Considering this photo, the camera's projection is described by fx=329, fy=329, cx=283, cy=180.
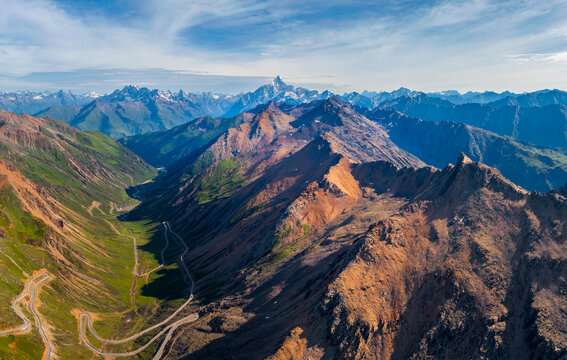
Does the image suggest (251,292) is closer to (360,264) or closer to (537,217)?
(360,264)

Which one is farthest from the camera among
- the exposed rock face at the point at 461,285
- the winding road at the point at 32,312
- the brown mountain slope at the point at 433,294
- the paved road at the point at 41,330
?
the paved road at the point at 41,330

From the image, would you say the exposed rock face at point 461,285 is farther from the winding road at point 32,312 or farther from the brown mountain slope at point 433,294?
the winding road at point 32,312

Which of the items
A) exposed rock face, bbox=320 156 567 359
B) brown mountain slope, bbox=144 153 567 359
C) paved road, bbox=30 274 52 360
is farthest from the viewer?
paved road, bbox=30 274 52 360

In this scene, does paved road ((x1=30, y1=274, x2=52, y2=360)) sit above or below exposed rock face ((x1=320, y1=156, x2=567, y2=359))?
below

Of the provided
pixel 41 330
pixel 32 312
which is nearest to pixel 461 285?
pixel 41 330

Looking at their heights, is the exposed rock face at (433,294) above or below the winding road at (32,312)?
above

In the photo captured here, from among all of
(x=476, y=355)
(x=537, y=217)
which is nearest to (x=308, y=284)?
(x=476, y=355)

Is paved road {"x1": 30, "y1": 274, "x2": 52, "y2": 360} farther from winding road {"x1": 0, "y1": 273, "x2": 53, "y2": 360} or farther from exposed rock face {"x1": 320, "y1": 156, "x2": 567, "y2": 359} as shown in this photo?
exposed rock face {"x1": 320, "y1": 156, "x2": 567, "y2": 359}

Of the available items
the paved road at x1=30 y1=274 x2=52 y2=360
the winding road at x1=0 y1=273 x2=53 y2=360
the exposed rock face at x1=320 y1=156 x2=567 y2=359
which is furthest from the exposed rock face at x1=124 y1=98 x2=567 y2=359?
the winding road at x1=0 y1=273 x2=53 y2=360

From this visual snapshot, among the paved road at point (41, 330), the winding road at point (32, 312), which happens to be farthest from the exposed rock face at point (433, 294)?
the winding road at point (32, 312)

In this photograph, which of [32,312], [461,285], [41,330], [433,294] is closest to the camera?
[461,285]

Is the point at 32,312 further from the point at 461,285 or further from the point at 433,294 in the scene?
the point at 461,285
